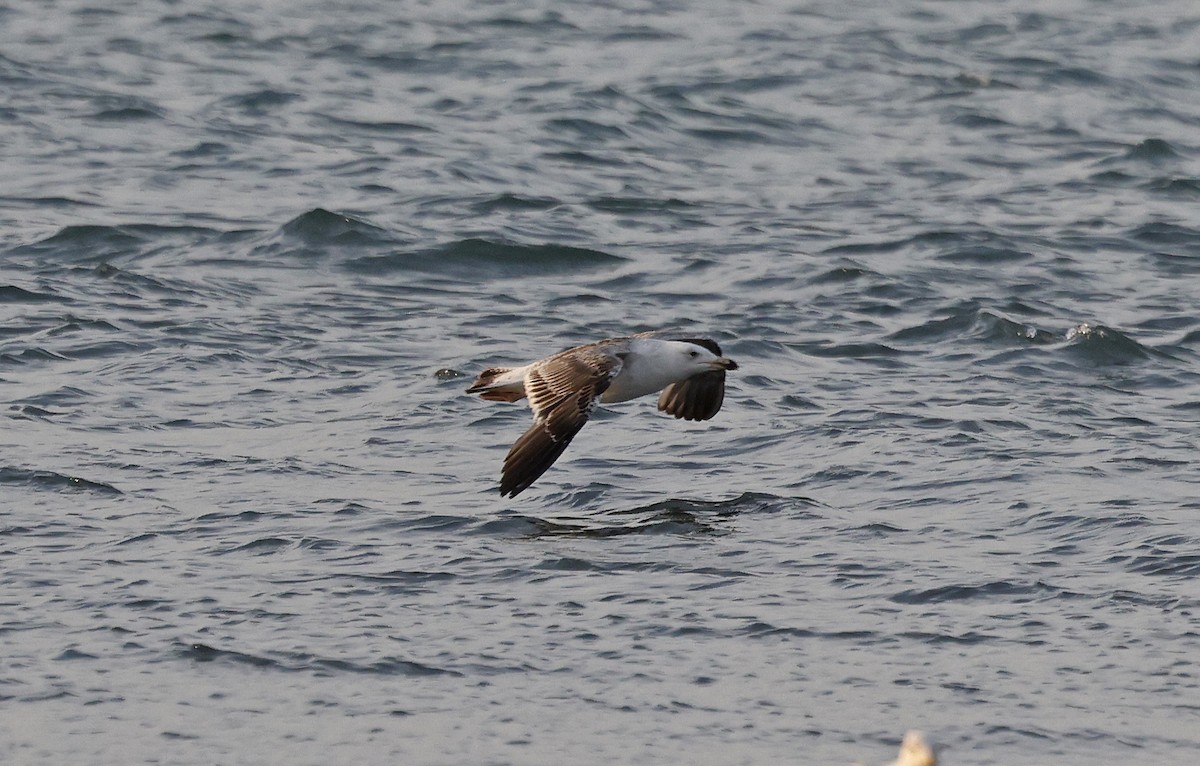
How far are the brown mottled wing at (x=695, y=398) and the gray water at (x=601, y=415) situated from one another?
0.19m

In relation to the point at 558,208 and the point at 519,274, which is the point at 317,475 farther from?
the point at 558,208

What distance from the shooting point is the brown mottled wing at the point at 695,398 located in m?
11.5

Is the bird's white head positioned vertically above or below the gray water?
above

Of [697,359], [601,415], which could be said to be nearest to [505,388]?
[697,359]

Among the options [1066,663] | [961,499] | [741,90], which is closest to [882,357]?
[961,499]

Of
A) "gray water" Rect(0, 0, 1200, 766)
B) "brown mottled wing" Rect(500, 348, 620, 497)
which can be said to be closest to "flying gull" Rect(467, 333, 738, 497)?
"brown mottled wing" Rect(500, 348, 620, 497)

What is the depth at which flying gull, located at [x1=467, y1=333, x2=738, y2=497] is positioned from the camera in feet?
32.3

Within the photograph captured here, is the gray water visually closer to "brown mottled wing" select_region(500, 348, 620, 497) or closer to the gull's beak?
"brown mottled wing" select_region(500, 348, 620, 497)

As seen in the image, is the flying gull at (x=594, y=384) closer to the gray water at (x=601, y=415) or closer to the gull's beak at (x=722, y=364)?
the gull's beak at (x=722, y=364)

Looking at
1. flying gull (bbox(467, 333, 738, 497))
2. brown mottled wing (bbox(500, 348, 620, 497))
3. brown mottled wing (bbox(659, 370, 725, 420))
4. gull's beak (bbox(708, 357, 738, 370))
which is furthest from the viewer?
brown mottled wing (bbox(659, 370, 725, 420))

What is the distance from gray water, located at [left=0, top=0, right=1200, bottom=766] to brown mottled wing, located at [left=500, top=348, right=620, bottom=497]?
305mm

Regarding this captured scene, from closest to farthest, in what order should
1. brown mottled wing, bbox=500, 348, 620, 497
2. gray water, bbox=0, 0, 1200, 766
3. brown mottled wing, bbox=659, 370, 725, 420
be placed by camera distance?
gray water, bbox=0, 0, 1200, 766, brown mottled wing, bbox=500, 348, 620, 497, brown mottled wing, bbox=659, 370, 725, 420

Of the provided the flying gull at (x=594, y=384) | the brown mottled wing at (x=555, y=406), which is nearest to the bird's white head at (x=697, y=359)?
the flying gull at (x=594, y=384)

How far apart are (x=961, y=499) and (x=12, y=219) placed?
8.78 meters
